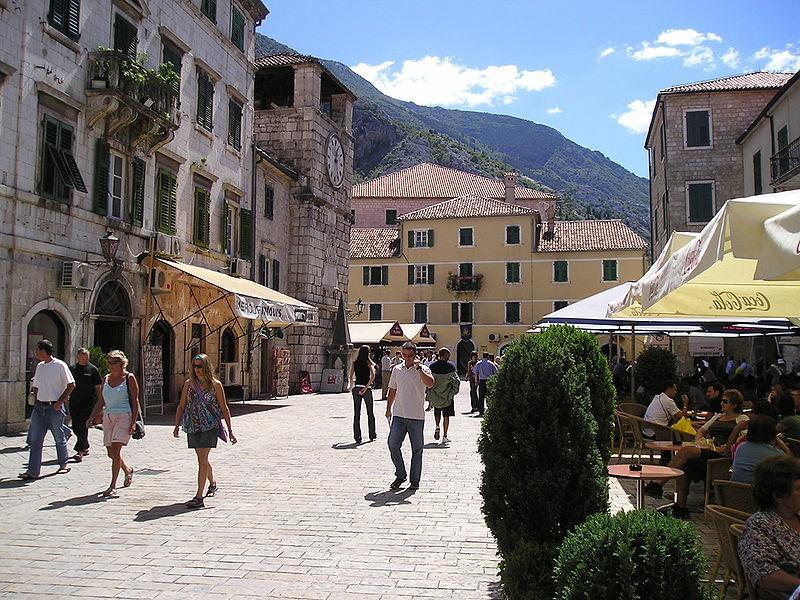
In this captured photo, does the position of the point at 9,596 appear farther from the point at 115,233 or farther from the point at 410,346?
the point at 115,233

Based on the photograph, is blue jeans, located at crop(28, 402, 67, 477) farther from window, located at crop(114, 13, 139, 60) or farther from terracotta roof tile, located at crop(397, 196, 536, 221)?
terracotta roof tile, located at crop(397, 196, 536, 221)

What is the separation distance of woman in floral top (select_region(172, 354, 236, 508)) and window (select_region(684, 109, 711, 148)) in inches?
1219

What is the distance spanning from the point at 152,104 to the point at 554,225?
42095mm

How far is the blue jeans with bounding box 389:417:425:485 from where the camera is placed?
31.0 feet

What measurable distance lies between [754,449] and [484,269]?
4735cm

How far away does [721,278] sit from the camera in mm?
8438

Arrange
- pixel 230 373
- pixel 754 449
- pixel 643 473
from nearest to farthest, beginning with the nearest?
1. pixel 754 449
2. pixel 643 473
3. pixel 230 373

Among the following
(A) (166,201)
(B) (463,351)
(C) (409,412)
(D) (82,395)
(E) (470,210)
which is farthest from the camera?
(E) (470,210)

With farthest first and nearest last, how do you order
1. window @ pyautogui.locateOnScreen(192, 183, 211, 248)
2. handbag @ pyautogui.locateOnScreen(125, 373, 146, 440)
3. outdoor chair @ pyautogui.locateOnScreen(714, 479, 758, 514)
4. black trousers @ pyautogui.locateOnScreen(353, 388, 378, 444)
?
window @ pyautogui.locateOnScreen(192, 183, 211, 248), black trousers @ pyautogui.locateOnScreen(353, 388, 378, 444), handbag @ pyautogui.locateOnScreen(125, 373, 146, 440), outdoor chair @ pyautogui.locateOnScreen(714, 479, 758, 514)

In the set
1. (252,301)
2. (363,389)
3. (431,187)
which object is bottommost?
(363,389)

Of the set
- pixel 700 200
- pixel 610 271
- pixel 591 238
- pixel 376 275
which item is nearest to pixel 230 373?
pixel 700 200

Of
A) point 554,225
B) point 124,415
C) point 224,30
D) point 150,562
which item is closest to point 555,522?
point 150,562

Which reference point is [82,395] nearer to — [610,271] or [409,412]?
[409,412]

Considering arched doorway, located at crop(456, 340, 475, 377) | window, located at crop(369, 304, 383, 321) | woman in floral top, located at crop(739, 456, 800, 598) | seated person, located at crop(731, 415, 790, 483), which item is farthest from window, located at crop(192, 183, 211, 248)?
window, located at crop(369, 304, 383, 321)
